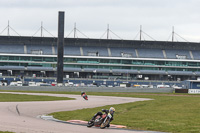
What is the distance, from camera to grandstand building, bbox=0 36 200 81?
13188 cm

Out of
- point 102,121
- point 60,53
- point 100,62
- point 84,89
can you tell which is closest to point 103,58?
point 100,62

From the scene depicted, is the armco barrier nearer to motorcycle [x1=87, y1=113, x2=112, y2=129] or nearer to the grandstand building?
the grandstand building

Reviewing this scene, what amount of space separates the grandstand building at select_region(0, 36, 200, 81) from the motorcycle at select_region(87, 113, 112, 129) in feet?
339

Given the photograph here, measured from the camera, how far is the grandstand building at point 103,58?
131875mm

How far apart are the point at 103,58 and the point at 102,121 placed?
110995mm

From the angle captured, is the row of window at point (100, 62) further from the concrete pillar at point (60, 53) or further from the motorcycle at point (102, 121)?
the motorcycle at point (102, 121)

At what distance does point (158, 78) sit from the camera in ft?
458

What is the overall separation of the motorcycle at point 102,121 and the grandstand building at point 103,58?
10322 centimetres

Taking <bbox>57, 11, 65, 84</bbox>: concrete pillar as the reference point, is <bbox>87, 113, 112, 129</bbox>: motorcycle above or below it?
below

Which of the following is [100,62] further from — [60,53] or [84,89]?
[84,89]

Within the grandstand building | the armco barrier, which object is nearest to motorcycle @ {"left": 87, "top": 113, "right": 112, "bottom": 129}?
the armco barrier

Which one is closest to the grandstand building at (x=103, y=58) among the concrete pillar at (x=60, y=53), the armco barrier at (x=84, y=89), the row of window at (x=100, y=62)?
the row of window at (x=100, y=62)

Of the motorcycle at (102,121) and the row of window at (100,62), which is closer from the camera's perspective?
the motorcycle at (102,121)

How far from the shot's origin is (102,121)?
24.2 metres
